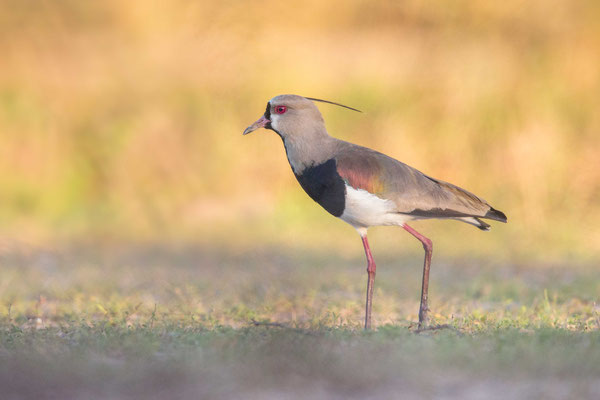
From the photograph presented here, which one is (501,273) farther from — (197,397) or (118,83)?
(118,83)

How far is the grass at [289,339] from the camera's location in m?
3.58

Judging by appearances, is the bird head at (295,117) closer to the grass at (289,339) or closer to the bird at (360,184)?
the bird at (360,184)

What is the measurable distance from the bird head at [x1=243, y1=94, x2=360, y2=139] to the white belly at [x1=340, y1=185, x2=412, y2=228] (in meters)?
0.50

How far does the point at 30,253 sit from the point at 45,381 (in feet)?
17.6

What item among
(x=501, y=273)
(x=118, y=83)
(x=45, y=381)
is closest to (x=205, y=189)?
(x=118, y=83)

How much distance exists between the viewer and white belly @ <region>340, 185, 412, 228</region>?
471cm

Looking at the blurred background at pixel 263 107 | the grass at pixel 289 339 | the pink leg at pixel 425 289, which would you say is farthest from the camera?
the blurred background at pixel 263 107

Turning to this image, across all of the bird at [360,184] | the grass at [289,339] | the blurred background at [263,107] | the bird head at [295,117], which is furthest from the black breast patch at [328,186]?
the blurred background at [263,107]

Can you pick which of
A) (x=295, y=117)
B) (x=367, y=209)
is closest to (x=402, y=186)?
(x=367, y=209)

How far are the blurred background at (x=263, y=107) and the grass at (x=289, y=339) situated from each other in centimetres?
285

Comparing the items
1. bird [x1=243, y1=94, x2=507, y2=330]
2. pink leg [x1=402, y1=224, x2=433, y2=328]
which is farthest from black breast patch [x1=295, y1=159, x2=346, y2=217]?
pink leg [x1=402, y1=224, x2=433, y2=328]

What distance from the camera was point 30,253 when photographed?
8719mm

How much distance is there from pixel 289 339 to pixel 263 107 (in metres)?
7.19

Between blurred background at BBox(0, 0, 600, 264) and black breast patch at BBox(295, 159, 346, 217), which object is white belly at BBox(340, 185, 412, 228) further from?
blurred background at BBox(0, 0, 600, 264)
